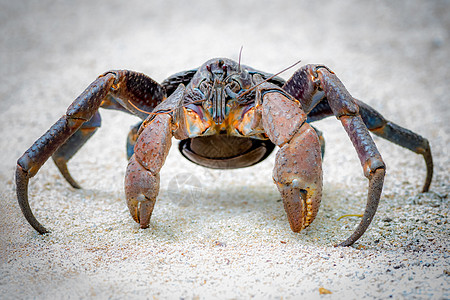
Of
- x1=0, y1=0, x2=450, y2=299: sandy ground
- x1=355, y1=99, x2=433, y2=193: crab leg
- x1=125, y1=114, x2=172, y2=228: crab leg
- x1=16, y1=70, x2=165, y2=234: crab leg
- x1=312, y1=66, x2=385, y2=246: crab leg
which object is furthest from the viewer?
x1=355, y1=99, x2=433, y2=193: crab leg

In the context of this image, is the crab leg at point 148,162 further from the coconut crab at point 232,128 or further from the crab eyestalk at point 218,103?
the crab eyestalk at point 218,103

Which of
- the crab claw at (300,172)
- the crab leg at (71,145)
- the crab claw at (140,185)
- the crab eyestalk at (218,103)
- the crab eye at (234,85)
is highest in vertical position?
the crab eye at (234,85)

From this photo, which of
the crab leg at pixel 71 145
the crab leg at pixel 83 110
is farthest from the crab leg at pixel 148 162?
the crab leg at pixel 71 145

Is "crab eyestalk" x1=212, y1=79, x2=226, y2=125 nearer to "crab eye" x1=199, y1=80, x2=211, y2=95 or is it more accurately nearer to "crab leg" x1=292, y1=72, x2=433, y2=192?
"crab eye" x1=199, y1=80, x2=211, y2=95

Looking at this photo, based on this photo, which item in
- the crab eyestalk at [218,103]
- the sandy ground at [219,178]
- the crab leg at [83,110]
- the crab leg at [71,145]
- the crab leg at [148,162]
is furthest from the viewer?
the crab leg at [71,145]

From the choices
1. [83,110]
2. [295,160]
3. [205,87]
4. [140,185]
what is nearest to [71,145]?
[83,110]

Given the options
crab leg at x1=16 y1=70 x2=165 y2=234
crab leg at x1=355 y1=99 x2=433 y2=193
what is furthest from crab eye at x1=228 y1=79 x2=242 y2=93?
crab leg at x1=355 y1=99 x2=433 y2=193
